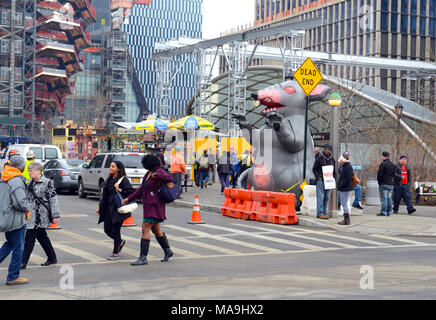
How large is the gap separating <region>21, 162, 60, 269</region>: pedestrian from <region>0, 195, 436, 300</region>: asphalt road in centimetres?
36

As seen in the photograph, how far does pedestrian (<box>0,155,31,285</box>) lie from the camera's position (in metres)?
8.91

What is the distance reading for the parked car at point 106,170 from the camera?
23.6 metres

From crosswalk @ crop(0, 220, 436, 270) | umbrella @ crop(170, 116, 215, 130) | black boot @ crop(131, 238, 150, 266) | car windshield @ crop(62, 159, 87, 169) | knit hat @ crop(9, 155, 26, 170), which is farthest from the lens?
umbrella @ crop(170, 116, 215, 130)

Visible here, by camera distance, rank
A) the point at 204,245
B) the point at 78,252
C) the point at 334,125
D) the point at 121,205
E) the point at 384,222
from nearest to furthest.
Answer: the point at 121,205, the point at 78,252, the point at 204,245, the point at 384,222, the point at 334,125

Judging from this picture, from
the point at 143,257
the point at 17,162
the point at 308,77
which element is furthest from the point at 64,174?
the point at 17,162

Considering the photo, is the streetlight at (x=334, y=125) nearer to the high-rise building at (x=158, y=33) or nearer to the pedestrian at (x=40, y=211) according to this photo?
the pedestrian at (x=40, y=211)

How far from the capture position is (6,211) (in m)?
8.89

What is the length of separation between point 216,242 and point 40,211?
173 inches

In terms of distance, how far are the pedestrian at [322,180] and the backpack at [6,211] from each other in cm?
1046

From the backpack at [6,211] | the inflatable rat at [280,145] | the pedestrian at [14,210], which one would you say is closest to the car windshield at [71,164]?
the inflatable rat at [280,145]

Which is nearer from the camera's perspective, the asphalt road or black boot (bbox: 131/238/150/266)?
the asphalt road

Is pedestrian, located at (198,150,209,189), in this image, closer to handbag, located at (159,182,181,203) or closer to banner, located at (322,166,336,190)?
banner, located at (322,166,336,190)

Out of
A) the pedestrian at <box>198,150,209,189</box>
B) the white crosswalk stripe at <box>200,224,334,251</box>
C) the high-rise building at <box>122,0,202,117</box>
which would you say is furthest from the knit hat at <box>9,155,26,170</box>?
the high-rise building at <box>122,0,202,117</box>

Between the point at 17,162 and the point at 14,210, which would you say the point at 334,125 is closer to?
the point at 17,162
